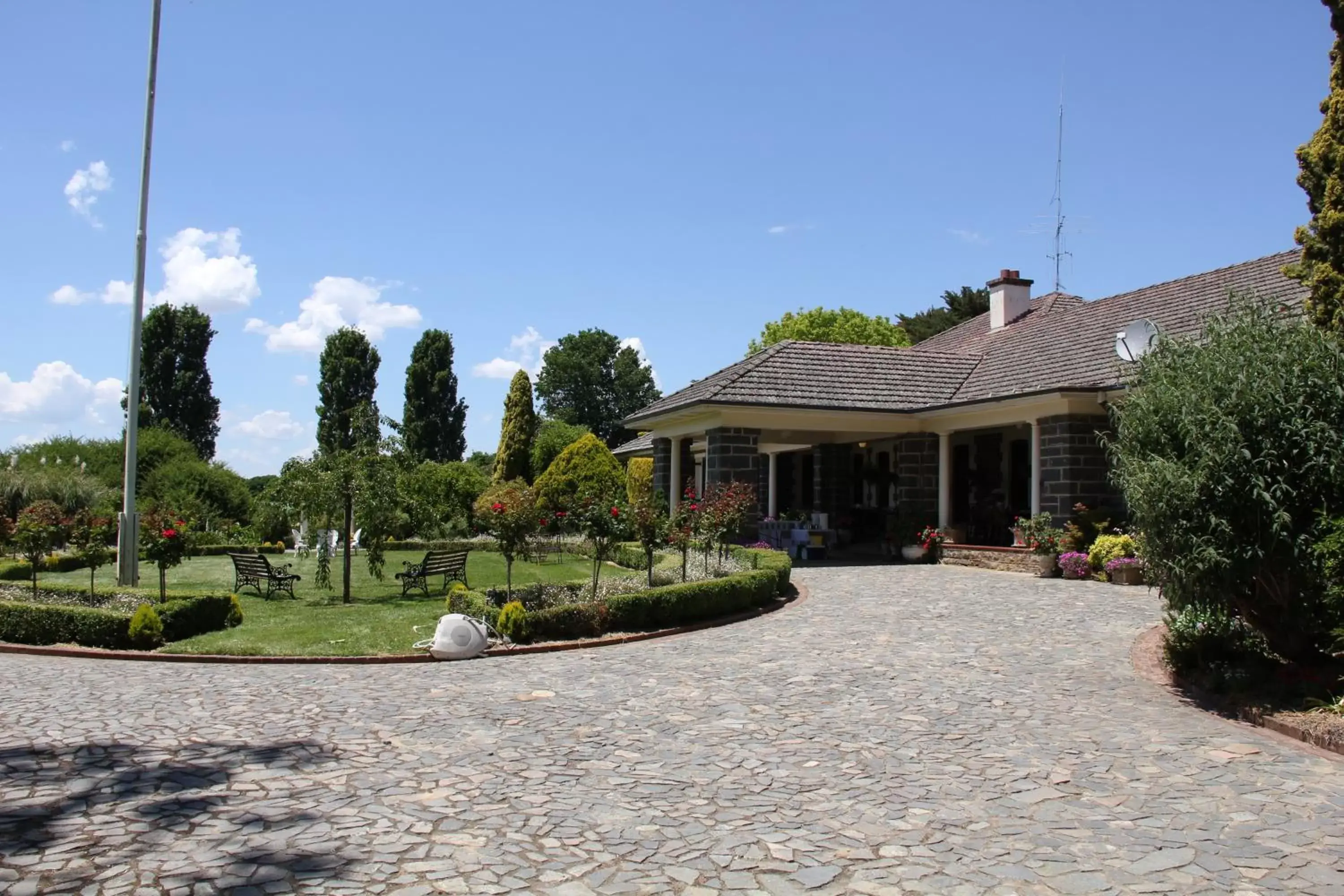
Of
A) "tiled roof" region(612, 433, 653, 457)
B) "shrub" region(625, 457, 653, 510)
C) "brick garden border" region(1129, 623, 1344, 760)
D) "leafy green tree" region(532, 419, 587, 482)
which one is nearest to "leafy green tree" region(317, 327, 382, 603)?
"leafy green tree" region(532, 419, 587, 482)

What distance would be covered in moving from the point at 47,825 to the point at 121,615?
7777mm

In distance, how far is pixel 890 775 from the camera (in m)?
6.34

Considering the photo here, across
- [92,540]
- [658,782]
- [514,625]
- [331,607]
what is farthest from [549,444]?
[658,782]

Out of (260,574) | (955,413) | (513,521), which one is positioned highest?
(955,413)

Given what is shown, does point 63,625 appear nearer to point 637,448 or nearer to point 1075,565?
point 1075,565

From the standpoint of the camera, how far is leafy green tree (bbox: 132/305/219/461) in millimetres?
46188

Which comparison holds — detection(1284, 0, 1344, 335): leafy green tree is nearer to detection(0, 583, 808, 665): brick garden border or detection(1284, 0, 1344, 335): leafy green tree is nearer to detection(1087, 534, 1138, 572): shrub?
detection(1087, 534, 1138, 572): shrub

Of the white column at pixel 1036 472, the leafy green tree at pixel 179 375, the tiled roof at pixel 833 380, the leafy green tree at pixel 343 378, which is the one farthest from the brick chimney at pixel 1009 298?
the leafy green tree at pixel 179 375

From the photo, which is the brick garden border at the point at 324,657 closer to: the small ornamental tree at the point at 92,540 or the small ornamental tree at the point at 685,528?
the small ornamental tree at the point at 92,540

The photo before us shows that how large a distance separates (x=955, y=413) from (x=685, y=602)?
32.4 ft

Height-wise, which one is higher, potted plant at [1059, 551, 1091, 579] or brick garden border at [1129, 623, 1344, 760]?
potted plant at [1059, 551, 1091, 579]

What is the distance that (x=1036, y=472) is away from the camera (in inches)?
723

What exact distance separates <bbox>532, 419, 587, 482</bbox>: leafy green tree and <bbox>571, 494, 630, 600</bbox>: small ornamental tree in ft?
86.3

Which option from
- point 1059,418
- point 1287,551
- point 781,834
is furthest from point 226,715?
point 1059,418
